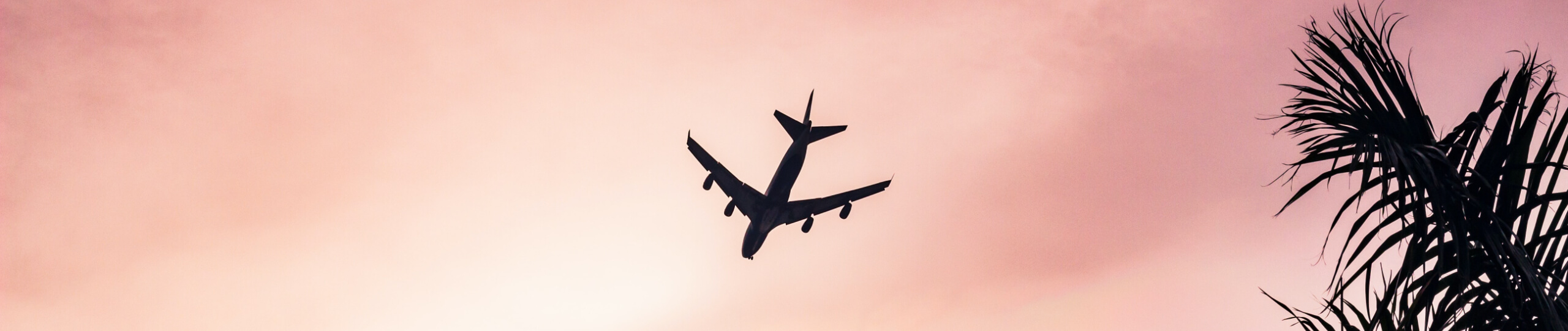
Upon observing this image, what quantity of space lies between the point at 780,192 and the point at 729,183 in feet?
6.83

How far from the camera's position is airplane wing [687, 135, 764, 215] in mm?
33406

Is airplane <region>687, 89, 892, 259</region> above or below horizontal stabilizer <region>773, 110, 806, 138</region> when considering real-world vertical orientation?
below

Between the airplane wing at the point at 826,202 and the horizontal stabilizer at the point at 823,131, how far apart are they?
2594 millimetres

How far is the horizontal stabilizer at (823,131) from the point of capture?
110 feet

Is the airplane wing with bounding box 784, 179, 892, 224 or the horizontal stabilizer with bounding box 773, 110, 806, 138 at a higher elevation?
the horizontal stabilizer with bounding box 773, 110, 806, 138

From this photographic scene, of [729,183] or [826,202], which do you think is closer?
[729,183]

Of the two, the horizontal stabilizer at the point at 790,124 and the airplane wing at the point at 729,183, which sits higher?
the horizontal stabilizer at the point at 790,124

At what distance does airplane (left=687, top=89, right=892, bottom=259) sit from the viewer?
32.7 m

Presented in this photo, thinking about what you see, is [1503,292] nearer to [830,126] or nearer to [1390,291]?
[1390,291]

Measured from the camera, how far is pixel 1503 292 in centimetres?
577

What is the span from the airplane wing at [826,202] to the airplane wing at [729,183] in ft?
5.96

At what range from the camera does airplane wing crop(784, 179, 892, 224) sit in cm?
3503

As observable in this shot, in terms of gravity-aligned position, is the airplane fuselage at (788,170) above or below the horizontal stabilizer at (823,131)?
below

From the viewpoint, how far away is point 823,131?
34.1 metres
